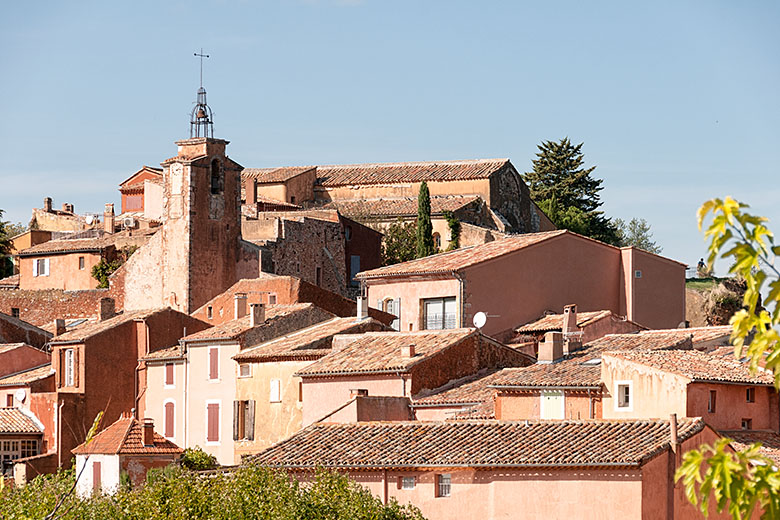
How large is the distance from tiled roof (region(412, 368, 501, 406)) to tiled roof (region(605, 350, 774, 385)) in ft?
13.1

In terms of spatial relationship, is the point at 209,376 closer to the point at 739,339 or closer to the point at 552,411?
the point at 552,411

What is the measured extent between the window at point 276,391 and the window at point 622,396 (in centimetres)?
1226

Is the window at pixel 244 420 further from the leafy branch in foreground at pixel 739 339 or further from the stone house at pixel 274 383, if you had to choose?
the leafy branch in foreground at pixel 739 339

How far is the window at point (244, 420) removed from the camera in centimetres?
4288

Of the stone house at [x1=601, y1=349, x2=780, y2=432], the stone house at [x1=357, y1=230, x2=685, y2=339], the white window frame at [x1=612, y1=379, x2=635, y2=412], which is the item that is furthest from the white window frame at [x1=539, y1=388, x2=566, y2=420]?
the stone house at [x1=357, y1=230, x2=685, y2=339]

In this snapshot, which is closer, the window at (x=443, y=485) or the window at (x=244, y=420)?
the window at (x=443, y=485)

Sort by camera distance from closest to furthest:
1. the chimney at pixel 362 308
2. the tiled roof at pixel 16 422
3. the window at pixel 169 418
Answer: the chimney at pixel 362 308 < the tiled roof at pixel 16 422 < the window at pixel 169 418

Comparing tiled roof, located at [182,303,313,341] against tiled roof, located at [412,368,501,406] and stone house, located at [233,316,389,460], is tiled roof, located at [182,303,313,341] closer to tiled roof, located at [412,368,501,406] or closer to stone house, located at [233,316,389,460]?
stone house, located at [233,316,389,460]

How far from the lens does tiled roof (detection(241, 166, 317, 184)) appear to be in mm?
77188

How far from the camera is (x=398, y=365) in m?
36.9

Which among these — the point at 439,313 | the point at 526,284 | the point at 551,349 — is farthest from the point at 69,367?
the point at 551,349

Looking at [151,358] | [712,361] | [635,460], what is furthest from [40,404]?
[635,460]

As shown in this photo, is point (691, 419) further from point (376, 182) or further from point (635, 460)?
point (376, 182)

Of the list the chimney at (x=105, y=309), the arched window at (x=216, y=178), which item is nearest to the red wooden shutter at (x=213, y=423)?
the chimney at (x=105, y=309)
